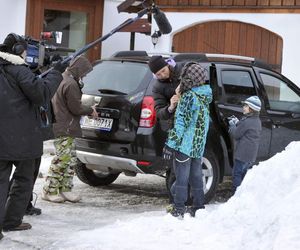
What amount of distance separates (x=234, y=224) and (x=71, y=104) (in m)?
2.47

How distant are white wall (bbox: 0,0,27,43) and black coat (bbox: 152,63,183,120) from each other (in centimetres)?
902

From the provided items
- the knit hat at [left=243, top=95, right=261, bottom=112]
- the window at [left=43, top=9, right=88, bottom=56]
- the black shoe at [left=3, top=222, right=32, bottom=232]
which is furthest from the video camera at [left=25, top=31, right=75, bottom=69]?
the window at [left=43, top=9, right=88, bottom=56]

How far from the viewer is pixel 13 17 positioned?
1492 cm

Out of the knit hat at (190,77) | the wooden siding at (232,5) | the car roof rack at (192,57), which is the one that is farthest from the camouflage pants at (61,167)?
the wooden siding at (232,5)

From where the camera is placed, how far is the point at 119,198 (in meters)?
7.77

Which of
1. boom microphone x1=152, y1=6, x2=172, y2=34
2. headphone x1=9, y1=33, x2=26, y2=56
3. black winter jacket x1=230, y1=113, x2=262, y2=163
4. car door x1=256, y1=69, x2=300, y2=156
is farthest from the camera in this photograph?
car door x1=256, y1=69, x2=300, y2=156

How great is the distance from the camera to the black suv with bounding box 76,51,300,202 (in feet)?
22.6

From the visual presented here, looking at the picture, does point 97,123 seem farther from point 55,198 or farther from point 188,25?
point 188,25

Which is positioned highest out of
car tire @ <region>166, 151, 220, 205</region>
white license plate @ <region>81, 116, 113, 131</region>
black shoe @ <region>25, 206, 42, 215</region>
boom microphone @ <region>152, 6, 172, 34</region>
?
boom microphone @ <region>152, 6, 172, 34</region>

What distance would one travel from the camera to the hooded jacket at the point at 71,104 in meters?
6.99

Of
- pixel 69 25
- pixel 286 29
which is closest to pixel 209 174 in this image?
pixel 286 29

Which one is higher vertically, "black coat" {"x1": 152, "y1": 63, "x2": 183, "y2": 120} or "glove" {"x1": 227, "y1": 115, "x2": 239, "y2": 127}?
"black coat" {"x1": 152, "y1": 63, "x2": 183, "y2": 120}

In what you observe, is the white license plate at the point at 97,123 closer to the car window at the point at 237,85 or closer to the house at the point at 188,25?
the car window at the point at 237,85

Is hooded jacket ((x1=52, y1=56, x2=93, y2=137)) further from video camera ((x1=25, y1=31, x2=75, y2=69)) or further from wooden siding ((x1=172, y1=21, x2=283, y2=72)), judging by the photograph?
wooden siding ((x1=172, y1=21, x2=283, y2=72))
